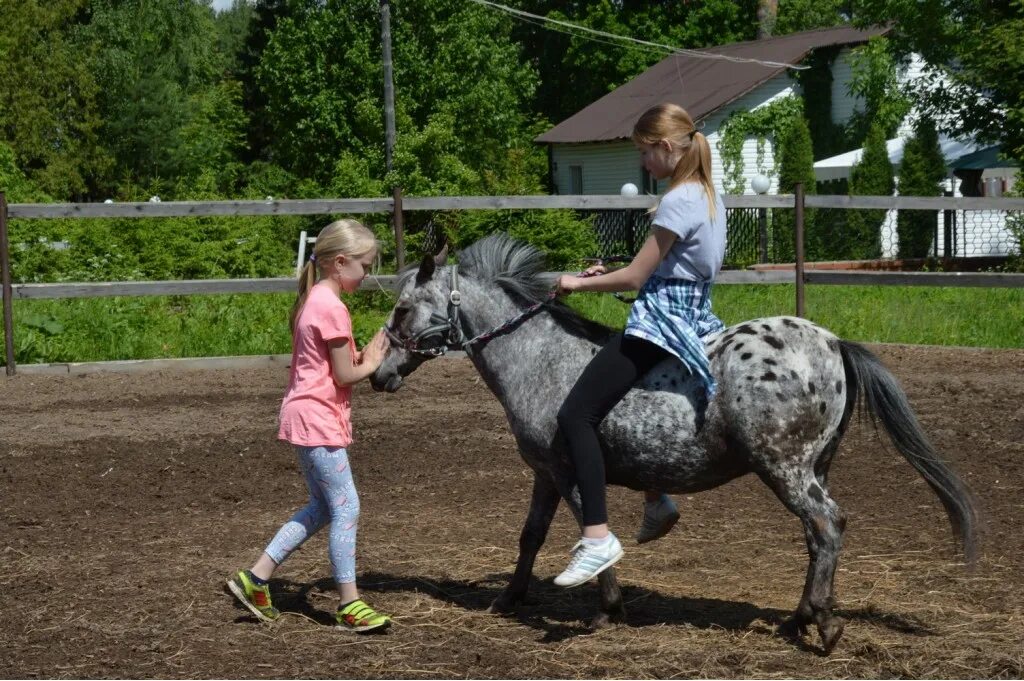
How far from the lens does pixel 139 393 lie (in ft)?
36.0

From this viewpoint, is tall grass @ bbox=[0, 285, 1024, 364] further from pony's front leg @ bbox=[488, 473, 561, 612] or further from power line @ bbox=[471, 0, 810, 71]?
power line @ bbox=[471, 0, 810, 71]

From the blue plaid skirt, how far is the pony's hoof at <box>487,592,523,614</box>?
4.17 feet

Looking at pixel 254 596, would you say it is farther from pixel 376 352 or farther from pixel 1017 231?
pixel 1017 231

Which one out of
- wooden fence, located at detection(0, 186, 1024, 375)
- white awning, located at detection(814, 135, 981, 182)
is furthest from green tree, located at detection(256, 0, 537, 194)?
wooden fence, located at detection(0, 186, 1024, 375)

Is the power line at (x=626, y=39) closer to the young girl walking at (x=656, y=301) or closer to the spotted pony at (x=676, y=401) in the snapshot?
the spotted pony at (x=676, y=401)

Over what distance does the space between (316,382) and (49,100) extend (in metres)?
45.4

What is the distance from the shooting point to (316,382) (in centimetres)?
480

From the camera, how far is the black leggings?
180 inches

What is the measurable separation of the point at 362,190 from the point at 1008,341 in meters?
11.1

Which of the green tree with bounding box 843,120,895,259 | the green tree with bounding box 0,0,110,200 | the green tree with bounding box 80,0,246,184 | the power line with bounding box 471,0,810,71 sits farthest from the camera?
the green tree with bounding box 80,0,246,184

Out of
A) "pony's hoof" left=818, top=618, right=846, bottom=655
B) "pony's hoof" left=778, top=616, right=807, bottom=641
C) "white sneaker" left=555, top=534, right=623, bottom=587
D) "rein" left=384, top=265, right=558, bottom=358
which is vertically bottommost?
"pony's hoof" left=778, top=616, right=807, bottom=641

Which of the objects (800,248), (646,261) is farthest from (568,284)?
(800,248)

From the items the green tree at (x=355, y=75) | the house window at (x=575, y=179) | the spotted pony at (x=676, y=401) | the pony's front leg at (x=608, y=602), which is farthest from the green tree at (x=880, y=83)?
the pony's front leg at (x=608, y=602)

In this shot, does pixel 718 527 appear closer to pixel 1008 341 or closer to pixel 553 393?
pixel 553 393
